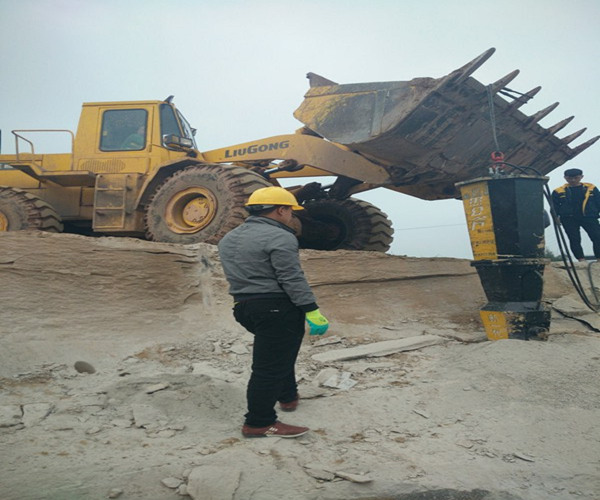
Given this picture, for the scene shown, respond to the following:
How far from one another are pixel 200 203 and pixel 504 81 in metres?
3.96

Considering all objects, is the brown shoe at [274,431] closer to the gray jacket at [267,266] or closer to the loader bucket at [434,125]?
the gray jacket at [267,266]

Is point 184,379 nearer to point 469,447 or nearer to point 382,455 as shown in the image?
point 382,455

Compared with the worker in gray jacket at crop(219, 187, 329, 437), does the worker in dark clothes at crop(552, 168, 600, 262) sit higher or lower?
higher

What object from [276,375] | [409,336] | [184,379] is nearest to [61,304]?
[184,379]

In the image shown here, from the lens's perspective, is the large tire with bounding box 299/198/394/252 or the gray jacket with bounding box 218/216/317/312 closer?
the gray jacket with bounding box 218/216/317/312

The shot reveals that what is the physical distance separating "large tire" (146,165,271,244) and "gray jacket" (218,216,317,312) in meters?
3.22

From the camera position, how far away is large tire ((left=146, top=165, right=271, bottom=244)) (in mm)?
6344

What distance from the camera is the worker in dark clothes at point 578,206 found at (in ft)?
21.0

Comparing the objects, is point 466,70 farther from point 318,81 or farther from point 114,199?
point 114,199

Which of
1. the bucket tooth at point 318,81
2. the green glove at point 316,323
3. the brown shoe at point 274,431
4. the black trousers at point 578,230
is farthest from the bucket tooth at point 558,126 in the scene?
the brown shoe at point 274,431

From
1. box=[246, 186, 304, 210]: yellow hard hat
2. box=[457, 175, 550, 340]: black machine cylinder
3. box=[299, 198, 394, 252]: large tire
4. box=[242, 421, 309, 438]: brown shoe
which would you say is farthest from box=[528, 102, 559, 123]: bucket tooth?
box=[242, 421, 309, 438]: brown shoe

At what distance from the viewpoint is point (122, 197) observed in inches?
281

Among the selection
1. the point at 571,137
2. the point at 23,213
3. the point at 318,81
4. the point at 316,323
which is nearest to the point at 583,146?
the point at 571,137

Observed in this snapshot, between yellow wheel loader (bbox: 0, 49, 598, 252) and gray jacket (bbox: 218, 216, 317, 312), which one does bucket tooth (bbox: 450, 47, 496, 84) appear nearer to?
yellow wheel loader (bbox: 0, 49, 598, 252)
